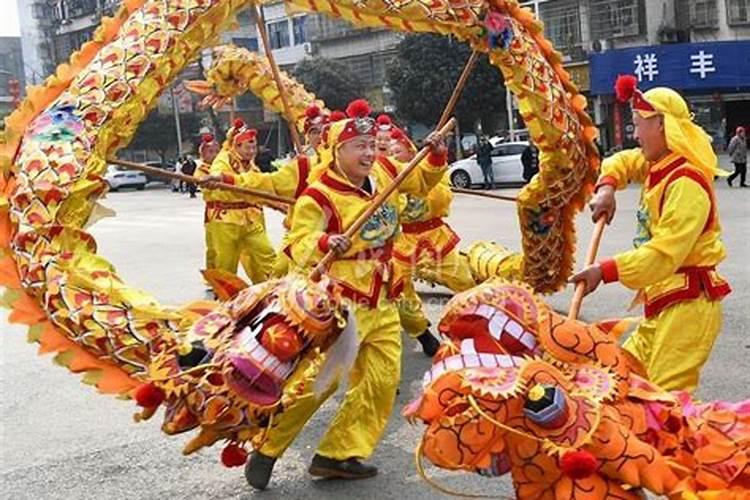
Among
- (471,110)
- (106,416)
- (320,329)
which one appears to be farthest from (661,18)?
(320,329)

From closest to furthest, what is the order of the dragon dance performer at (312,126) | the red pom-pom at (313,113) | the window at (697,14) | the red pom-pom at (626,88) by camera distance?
the red pom-pom at (626,88), the dragon dance performer at (312,126), the red pom-pom at (313,113), the window at (697,14)

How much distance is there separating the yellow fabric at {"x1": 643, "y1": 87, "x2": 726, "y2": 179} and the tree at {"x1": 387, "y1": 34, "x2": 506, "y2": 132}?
25380 mm

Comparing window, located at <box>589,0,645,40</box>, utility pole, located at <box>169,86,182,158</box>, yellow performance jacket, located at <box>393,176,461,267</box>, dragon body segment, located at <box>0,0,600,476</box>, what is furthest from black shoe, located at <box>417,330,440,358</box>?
utility pole, located at <box>169,86,182,158</box>

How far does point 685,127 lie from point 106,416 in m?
3.61

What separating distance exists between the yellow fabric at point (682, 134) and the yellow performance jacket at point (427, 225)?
9.54ft

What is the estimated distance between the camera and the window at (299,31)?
42.5m

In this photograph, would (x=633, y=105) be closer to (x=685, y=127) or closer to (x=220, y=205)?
A: (x=685, y=127)

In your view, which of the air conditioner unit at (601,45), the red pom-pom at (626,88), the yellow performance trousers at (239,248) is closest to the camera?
the red pom-pom at (626,88)

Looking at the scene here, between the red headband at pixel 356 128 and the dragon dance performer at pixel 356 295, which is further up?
the red headband at pixel 356 128

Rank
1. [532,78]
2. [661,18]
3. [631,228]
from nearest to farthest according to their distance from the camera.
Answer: [532,78] < [631,228] < [661,18]

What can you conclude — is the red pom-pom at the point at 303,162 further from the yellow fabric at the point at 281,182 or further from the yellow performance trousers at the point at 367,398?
the yellow performance trousers at the point at 367,398

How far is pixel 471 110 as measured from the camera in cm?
3003

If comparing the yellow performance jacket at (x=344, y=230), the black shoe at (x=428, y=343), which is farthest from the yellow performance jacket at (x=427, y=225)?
the yellow performance jacket at (x=344, y=230)

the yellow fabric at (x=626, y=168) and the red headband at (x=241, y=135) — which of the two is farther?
the red headband at (x=241, y=135)
